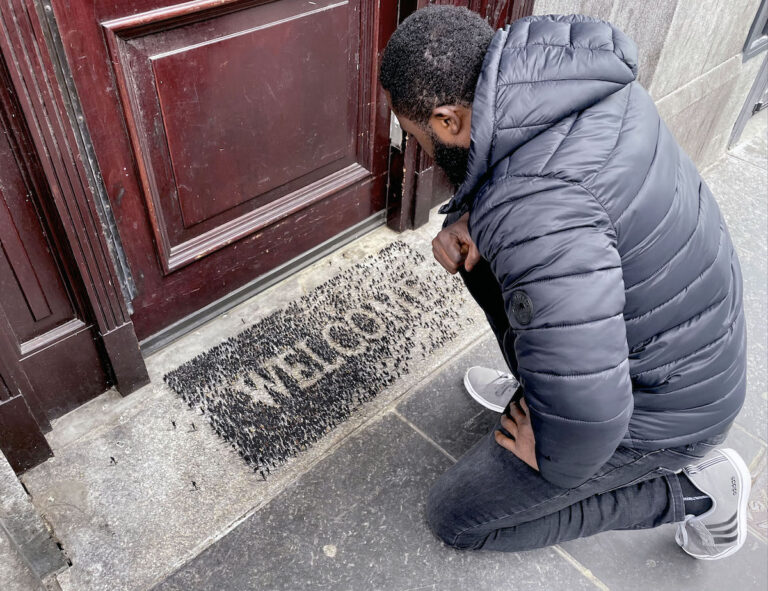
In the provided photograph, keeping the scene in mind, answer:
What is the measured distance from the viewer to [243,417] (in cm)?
266

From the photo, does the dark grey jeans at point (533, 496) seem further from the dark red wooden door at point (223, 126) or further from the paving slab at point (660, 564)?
the dark red wooden door at point (223, 126)

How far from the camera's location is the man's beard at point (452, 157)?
5.50 ft

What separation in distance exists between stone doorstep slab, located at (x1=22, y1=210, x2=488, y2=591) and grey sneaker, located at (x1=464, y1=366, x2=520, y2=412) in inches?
8.6

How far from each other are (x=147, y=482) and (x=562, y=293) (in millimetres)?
1818

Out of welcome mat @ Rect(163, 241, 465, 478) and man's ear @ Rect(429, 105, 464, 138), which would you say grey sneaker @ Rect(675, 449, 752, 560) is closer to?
welcome mat @ Rect(163, 241, 465, 478)

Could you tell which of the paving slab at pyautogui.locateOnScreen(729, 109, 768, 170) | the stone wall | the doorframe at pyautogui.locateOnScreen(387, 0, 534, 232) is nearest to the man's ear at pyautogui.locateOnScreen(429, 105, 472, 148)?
the doorframe at pyautogui.locateOnScreen(387, 0, 534, 232)

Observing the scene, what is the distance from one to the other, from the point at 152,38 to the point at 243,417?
1.53m

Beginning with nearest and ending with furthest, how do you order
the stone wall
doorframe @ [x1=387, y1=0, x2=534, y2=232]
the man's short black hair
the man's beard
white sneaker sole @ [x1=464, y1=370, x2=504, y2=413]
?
the man's short black hair → the man's beard → white sneaker sole @ [x1=464, y1=370, x2=504, y2=413] → doorframe @ [x1=387, y1=0, x2=534, y2=232] → the stone wall

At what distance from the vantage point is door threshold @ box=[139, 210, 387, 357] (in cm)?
293

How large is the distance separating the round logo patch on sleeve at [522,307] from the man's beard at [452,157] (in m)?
0.38

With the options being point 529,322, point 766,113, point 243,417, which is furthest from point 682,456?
point 766,113

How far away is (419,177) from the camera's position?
354cm

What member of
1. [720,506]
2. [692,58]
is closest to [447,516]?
[720,506]

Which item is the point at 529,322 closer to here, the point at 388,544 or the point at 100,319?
the point at 388,544
